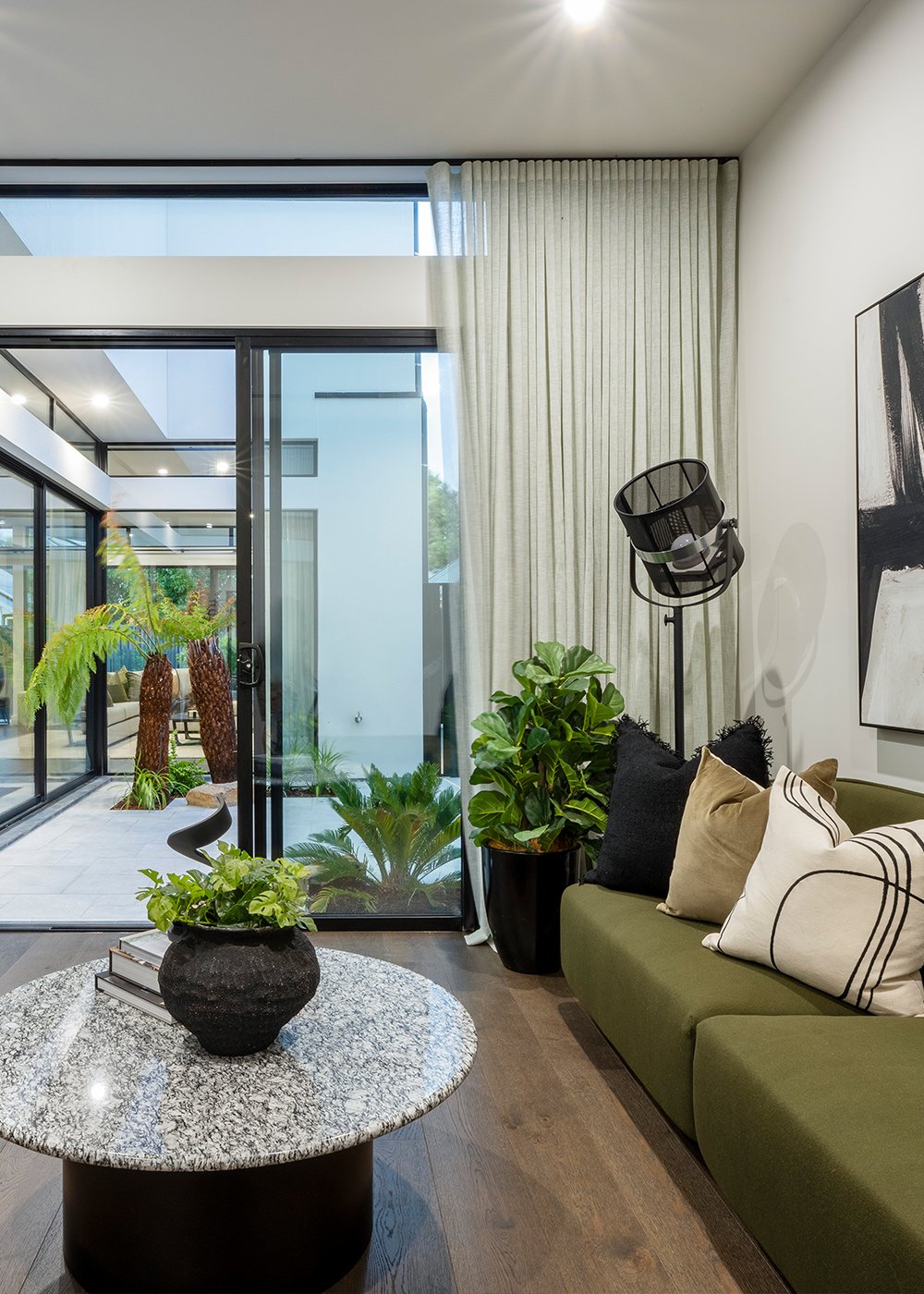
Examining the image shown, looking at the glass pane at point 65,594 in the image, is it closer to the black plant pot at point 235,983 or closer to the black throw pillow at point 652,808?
the black throw pillow at point 652,808

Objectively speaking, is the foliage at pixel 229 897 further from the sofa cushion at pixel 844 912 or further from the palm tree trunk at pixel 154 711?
the palm tree trunk at pixel 154 711

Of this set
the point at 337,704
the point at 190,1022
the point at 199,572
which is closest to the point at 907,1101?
Answer: the point at 190,1022

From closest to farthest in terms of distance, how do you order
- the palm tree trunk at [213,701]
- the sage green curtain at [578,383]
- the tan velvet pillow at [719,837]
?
the tan velvet pillow at [719,837]
the sage green curtain at [578,383]
the palm tree trunk at [213,701]

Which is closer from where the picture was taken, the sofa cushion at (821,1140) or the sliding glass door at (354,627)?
the sofa cushion at (821,1140)

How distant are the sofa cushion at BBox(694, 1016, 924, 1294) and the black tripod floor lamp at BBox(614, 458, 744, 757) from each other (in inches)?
56.5

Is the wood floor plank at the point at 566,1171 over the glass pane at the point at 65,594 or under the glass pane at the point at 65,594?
under

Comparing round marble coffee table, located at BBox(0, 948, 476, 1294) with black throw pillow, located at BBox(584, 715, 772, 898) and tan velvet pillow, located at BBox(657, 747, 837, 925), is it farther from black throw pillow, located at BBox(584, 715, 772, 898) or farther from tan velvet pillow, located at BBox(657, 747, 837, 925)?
black throw pillow, located at BBox(584, 715, 772, 898)

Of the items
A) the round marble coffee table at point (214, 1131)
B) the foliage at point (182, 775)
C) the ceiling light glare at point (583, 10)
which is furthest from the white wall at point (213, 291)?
the foliage at point (182, 775)

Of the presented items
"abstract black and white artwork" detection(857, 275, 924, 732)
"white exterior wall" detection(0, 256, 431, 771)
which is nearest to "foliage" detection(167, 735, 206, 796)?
"white exterior wall" detection(0, 256, 431, 771)

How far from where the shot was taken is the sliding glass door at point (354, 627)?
3584 mm

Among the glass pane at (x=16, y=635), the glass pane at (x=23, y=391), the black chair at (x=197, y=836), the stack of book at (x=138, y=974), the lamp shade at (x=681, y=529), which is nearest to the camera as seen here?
the stack of book at (x=138, y=974)

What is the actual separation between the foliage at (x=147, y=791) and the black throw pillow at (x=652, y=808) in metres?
4.37

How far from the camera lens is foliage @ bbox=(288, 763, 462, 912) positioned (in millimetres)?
3605

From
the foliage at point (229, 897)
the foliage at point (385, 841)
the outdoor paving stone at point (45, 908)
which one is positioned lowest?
the outdoor paving stone at point (45, 908)
